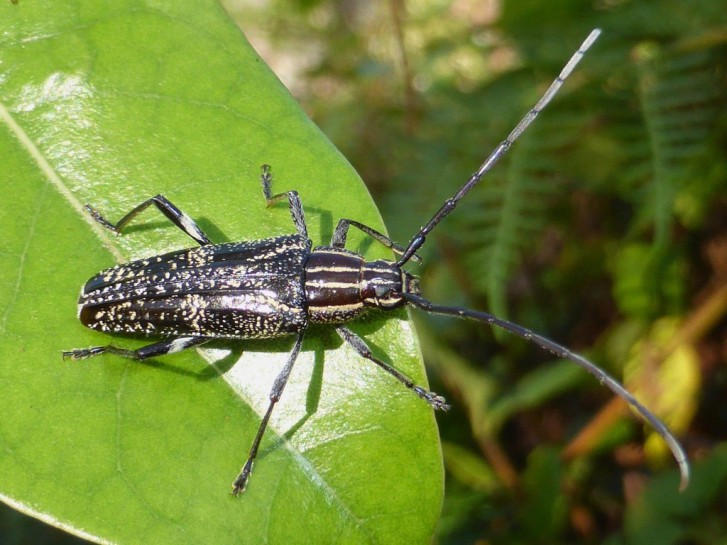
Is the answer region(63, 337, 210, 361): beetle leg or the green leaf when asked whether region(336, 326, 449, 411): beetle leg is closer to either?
the green leaf

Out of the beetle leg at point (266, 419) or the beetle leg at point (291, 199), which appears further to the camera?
the beetle leg at point (291, 199)

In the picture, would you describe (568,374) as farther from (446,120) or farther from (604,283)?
(446,120)

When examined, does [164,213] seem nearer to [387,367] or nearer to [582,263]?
[387,367]

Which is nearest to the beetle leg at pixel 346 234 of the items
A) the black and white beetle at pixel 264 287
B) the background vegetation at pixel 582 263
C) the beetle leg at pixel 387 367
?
the black and white beetle at pixel 264 287

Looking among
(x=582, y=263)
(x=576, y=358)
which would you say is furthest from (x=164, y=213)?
(x=582, y=263)

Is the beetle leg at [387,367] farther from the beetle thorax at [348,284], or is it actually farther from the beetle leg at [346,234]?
the beetle leg at [346,234]

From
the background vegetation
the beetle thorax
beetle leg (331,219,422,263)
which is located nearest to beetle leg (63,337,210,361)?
the beetle thorax
